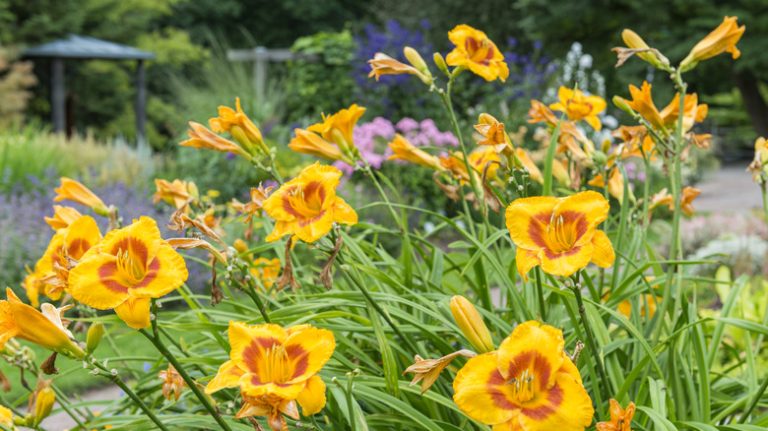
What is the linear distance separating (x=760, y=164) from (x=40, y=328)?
120 cm

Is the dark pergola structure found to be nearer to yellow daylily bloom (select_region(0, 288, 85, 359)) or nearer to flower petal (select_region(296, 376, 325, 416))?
yellow daylily bloom (select_region(0, 288, 85, 359))

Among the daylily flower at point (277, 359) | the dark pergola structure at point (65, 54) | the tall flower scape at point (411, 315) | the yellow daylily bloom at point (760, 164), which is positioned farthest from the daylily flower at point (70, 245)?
the dark pergola structure at point (65, 54)

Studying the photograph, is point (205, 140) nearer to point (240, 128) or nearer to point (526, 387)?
point (240, 128)

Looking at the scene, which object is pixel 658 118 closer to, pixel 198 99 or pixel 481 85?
pixel 481 85

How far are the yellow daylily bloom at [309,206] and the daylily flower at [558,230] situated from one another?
25 centimetres

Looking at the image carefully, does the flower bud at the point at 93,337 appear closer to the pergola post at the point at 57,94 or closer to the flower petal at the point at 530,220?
the flower petal at the point at 530,220

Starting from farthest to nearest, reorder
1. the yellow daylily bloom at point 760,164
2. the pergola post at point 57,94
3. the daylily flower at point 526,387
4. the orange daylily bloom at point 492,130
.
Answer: the pergola post at point 57,94, the yellow daylily bloom at point 760,164, the orange daylily bloom at point 492,130, the daylily flower at point 526,387

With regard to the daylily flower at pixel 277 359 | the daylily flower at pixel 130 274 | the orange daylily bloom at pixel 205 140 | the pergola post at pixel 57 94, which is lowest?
the pergola post at pixel 57 94

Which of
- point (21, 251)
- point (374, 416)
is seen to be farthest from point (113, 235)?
point (21, 251)

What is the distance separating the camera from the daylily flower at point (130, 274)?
1.01 m

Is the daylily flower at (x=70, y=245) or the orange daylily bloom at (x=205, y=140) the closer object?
the daylily flower at (x=70, y=245)

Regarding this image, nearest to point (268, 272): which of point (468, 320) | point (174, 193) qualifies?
point (174, 193)

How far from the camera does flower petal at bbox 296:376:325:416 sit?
39.9 inches

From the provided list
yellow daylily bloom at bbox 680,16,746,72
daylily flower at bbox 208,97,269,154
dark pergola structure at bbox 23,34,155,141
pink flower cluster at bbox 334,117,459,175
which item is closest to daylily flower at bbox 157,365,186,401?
daylily flower at bbox 208,97,269,154
